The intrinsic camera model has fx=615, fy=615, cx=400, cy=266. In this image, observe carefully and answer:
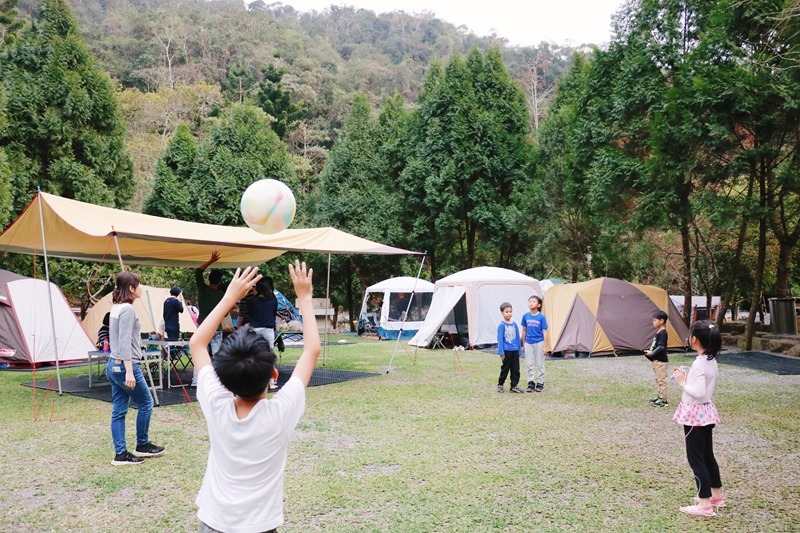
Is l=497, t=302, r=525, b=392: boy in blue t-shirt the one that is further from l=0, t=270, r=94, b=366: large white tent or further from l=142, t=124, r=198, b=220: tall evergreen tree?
l=142, t=124, r=198, b=220: tall evergreen tree

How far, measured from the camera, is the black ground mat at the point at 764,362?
398 inches

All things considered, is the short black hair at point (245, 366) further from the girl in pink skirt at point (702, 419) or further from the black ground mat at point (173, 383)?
the black ground mat at point (173, 383)

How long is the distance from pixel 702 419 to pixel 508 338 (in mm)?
4383

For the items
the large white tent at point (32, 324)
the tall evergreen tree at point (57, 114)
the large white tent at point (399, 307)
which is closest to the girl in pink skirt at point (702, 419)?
the large white tent at point (32, 324)

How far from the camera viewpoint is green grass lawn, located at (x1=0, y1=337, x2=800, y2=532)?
3.69 metres

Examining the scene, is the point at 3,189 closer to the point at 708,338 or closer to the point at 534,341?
the point at 534,341

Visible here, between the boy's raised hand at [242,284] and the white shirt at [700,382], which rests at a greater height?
the boy's raised hand at [242,284]

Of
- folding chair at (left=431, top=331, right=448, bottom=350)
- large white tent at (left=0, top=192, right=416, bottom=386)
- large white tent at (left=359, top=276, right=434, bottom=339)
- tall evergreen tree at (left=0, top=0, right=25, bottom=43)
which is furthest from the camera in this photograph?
large white tent at (left=359, top=276, right=434, bottom=339)

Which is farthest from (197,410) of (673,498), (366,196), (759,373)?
(366,196)

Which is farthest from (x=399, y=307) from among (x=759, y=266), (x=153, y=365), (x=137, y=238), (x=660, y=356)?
(x=137, y=238)

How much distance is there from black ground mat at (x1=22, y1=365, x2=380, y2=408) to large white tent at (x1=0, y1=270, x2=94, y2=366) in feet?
5.78

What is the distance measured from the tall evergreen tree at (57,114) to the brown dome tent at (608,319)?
12.5 metres

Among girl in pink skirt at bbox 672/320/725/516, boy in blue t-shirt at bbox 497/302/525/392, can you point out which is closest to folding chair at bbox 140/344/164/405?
boy in blue t-shirt at bbox 497/302/525/392

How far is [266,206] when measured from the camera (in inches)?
175
